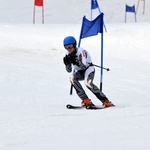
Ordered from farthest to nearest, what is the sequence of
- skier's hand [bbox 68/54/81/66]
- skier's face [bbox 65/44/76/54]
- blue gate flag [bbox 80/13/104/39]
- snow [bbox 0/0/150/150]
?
blue gate flag [bbox 80/13/104/39], skier's hand [bbox 68/54/81/66], skier's face [bbox 65/44/76/54], snow [bbox 0/0/150/150]

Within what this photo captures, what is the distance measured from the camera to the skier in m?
6.69

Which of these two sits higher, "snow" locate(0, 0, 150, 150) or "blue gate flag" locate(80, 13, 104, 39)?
"blue gate flag" locate(80, 13, 104, 39)

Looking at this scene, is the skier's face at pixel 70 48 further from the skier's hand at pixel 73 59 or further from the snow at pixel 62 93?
the snow at pixel 62 93

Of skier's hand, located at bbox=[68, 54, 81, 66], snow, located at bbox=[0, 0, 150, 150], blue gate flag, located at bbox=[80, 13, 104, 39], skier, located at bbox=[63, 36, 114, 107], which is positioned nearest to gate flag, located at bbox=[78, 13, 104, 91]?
blue gate flag, located at bbox=[80, 13, 104, 39]

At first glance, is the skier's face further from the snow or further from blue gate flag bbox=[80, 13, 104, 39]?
blue gate flag bbox=[80, 13, 104, 39]

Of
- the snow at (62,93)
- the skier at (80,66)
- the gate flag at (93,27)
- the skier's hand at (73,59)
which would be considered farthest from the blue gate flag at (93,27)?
the skier's hand at (73,59)

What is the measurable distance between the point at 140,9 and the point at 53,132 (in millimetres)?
26431

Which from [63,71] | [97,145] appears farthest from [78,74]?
[63,71]

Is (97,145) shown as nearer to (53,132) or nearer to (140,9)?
(53,132)

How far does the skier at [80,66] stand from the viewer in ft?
22.0

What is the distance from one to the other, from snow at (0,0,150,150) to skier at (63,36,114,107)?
0.35 meters

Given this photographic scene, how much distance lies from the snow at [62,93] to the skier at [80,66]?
353 mm

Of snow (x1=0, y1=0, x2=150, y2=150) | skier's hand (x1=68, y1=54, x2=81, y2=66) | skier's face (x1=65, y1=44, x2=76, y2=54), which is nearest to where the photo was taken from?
snow (x1=0, y1=0, x2=150, y2=150)

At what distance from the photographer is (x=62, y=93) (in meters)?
9.04
